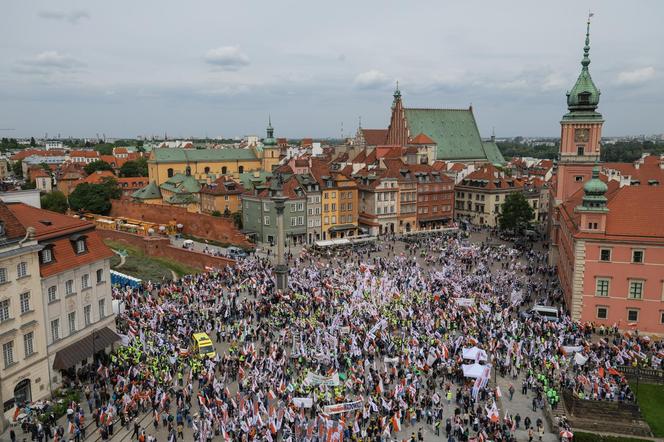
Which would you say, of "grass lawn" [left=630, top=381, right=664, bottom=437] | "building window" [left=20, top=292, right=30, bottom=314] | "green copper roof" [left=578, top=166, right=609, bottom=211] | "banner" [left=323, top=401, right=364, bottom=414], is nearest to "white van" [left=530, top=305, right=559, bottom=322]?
"green copper roof" [left=578, top=166, right=609, bottom=211]

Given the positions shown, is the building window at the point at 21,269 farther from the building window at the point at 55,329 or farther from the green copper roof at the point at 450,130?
the green copper roof at the point at 450,130

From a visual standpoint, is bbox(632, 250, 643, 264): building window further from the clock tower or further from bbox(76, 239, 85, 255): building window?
bbox(76, 239, 85, 255): building window

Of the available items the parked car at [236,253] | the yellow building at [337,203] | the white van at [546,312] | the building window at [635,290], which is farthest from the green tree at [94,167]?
the building window at [635,290]

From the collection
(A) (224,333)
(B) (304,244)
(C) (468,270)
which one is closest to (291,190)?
(B) (304,244)

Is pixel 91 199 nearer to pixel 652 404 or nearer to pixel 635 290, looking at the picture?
pixel 635 290

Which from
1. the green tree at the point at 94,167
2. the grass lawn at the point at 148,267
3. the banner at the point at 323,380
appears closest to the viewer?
the banner at the point at 323,380

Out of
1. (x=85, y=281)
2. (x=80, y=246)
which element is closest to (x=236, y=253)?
(x=85, y=281)
